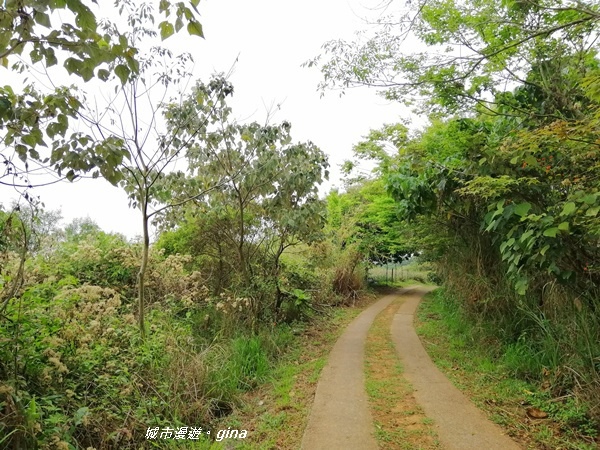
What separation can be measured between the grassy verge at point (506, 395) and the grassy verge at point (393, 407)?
72 cm

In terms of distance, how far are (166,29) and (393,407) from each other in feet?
13.4

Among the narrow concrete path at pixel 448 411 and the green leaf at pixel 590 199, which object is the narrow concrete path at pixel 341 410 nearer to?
the narrow concrete path at pixel 448 411

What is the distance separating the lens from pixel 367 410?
3.86 metres

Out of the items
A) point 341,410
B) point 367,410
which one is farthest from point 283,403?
point 367,410

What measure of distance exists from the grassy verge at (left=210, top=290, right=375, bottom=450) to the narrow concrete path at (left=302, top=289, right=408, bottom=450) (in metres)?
0.12

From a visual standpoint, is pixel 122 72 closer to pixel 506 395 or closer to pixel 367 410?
pixel 367 410

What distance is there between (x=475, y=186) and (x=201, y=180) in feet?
14.7

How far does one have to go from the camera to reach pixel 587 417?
3402mm

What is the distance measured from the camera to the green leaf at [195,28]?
6.02 feet

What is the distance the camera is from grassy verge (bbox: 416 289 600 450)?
10.7 ft

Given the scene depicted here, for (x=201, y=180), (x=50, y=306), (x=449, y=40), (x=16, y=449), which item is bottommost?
(x=16, y=449)

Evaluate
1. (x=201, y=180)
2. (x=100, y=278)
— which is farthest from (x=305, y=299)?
(x=100, y=278)

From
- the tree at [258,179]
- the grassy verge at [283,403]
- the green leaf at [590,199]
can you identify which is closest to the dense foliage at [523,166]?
the green leaf at [590,199]

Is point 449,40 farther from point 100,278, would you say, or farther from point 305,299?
point 100,278
